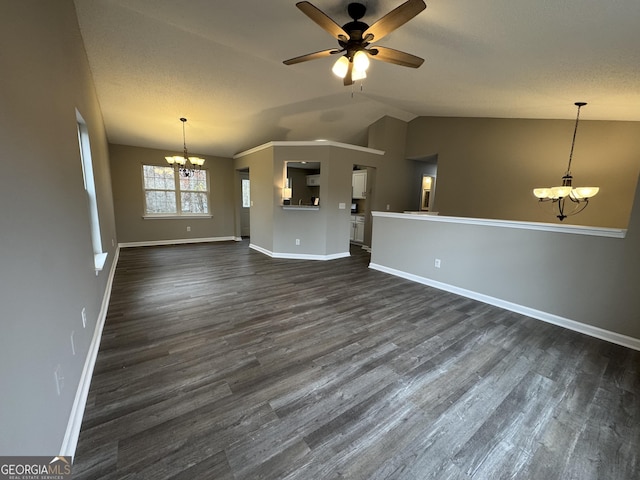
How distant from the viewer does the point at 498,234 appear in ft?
10.7

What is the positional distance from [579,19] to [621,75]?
3.92 feet

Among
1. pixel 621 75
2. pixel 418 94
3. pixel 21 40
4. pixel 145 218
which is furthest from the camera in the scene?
pixel 145 218

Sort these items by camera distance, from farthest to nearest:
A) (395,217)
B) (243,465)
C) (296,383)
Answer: (395,217), (296,383), (243,465)

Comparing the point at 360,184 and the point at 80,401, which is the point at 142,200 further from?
the point at 80,401

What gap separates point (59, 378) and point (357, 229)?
669 cm

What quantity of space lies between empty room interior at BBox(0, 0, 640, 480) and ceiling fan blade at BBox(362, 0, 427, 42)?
27mm

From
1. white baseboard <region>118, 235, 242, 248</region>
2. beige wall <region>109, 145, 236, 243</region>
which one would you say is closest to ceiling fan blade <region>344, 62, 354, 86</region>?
beige wall <region>109, 145, 236, 243</region>

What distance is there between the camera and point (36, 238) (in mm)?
1120

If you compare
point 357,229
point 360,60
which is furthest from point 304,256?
point 360,60

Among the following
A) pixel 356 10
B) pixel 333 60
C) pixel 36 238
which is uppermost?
pixel 333 60

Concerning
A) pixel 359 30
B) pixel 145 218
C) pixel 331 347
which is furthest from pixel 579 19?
pixel 145 218

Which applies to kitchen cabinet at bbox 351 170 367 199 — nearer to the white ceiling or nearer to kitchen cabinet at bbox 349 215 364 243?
kitchen cabinet at bbox 349 215 364 243

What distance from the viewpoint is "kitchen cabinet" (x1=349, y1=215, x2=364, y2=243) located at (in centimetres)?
727

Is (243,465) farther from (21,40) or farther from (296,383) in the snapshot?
(21,40)
